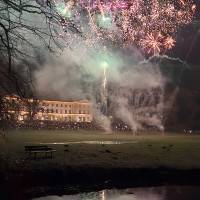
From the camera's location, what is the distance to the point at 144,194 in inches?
954

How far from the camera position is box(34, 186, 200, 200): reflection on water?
22745 mm

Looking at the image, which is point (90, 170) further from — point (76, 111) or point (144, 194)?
point (76, 111)

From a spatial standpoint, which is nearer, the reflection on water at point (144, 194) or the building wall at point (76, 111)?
the reflection on water at point (144, 194)

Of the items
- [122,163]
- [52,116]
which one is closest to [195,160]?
[122,163]

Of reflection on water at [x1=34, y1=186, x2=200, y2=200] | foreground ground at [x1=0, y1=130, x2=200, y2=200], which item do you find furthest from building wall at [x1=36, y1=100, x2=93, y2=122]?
reflection on water at [x1=34, y1=186, x2=200, y2=200]

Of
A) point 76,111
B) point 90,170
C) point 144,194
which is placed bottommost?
point 144,194

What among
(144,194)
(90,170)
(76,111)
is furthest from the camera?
(76,111)

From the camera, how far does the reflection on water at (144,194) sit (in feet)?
74.6

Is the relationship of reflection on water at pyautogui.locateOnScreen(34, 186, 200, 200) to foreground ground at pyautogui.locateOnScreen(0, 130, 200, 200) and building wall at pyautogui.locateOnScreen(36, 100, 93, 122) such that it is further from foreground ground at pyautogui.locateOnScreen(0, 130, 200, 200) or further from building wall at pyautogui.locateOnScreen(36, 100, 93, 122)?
building wall at pyautogui.locateOnScreen(36, 100, 93, 122)

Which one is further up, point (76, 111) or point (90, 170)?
point (76, 111)

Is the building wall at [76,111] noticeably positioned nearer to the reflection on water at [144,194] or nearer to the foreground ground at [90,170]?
the foreground ground at [90,170]

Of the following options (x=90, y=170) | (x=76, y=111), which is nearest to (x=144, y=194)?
(x=90, y=170)

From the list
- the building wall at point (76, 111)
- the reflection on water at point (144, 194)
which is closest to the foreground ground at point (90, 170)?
the reflection on water at point (144, 194)

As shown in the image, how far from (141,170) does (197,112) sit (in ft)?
340
